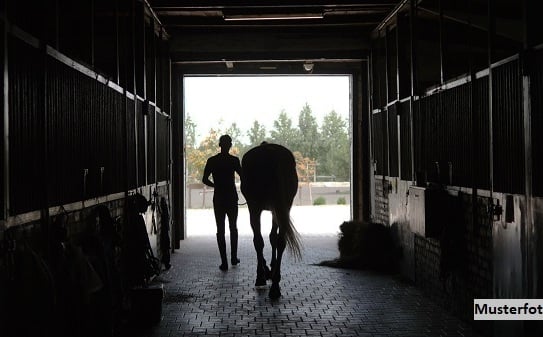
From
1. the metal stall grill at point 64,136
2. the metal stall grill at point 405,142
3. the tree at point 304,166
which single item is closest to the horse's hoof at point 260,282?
the metal stall grill at point 405,142

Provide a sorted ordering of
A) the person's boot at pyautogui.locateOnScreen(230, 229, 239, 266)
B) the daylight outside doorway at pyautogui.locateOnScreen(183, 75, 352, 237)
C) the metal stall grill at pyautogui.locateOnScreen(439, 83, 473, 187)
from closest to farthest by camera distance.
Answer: the metal stall grill at pyautogui.locateOnScreen(439, 83, 473, 187)
the person's boot at pyautogui.locateOnScreen(230, 229, 239, 266)
the daylight outside doorway at pyautogui.locateOnScreen(183, 75, 352, 237)

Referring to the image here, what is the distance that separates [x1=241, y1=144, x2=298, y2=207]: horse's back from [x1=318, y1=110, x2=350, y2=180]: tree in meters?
25.8

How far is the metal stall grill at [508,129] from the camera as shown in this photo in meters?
4.28

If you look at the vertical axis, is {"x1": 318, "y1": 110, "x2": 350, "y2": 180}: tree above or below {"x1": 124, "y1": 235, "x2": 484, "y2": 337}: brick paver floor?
above

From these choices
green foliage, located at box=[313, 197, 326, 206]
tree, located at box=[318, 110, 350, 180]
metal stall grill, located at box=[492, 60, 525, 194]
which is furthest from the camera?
tree, located at box=[318, 110, 350, 180]

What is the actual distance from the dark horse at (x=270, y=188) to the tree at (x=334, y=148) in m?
25.7

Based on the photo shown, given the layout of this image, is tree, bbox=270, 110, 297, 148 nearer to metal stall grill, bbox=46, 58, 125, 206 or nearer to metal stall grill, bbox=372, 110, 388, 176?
metal stall grill, bbox=372, 110, 388, 176

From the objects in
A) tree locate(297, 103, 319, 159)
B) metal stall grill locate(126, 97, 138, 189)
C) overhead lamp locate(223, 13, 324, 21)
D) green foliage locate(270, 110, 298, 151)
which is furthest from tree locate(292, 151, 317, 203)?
metal stall grill locate(126, 97, 138, 189)

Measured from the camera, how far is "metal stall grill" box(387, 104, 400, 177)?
26.9ft

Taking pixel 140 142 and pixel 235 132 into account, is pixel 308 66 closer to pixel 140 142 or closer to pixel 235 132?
pixel 140 142

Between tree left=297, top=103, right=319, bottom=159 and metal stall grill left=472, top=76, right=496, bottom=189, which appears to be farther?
tree left=297, top=103, right=319, bottom=159

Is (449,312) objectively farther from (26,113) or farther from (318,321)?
(26,113)

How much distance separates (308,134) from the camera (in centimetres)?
3319

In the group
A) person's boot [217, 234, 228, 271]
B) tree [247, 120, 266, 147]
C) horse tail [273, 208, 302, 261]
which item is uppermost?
tree [247, 120, 266, 147]
